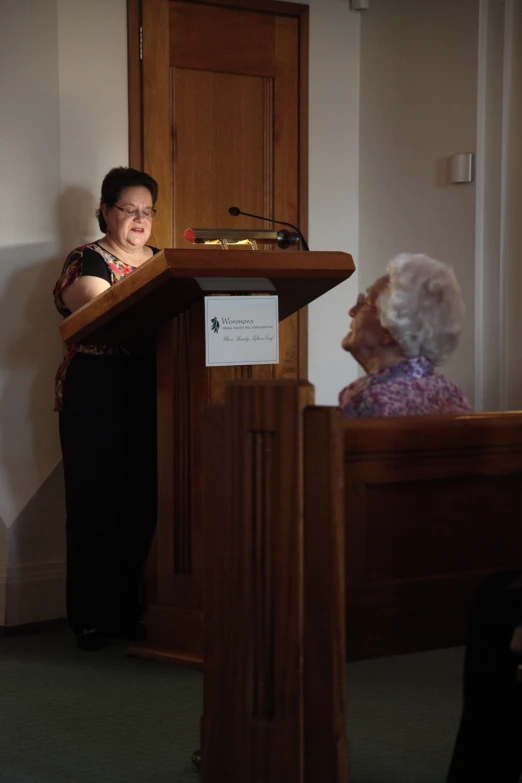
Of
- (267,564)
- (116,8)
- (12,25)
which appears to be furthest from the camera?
(116,8)

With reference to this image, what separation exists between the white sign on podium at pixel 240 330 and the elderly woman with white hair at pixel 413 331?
0.53m

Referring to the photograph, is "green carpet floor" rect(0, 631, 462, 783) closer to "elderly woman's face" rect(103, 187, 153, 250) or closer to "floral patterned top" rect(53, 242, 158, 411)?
"floral patterned top" rect(53, 242, 158, 411)

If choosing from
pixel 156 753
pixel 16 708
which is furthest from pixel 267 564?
pixel 16 708

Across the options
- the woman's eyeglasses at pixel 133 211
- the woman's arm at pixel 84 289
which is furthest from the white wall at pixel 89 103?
the woman's arm at pixel 84 289

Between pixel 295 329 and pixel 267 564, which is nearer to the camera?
pixel 267 564

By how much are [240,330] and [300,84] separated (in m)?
2.18

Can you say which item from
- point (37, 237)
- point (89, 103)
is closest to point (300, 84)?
point (89, 103)

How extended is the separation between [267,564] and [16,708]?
1497 mm

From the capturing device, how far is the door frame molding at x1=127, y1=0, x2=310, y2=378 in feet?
13.6

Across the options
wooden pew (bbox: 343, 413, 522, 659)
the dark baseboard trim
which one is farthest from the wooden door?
wooden pew (bbox: 343, 413, 522, 659)

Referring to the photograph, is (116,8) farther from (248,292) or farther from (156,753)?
(156,753)

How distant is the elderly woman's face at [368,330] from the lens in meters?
2.35

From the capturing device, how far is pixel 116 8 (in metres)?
4.12

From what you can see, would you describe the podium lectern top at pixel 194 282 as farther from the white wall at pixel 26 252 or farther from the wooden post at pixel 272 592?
the white wall at pixel 26 252
